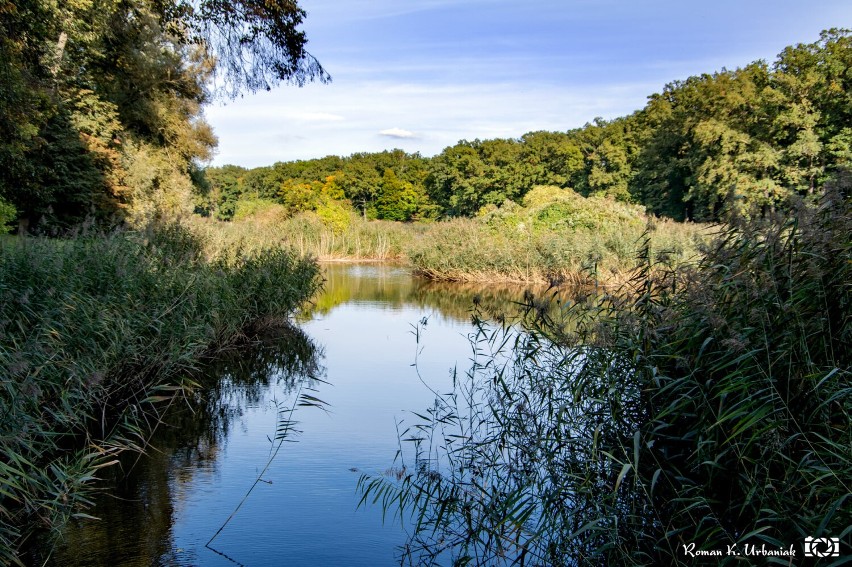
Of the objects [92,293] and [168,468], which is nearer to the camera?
[168,468]

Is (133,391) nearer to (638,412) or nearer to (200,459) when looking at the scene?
(200,459)

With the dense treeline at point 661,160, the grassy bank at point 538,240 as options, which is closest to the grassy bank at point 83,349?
the dense treeline at point 661,160

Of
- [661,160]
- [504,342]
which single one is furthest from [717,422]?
[661,160]

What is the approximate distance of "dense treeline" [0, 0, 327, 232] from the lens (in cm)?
Answer: 884

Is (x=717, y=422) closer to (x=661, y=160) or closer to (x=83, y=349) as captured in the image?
(x=83, y=349)

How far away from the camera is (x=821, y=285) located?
11.3 feet

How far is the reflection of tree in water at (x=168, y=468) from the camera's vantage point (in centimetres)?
458

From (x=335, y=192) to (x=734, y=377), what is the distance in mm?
60918

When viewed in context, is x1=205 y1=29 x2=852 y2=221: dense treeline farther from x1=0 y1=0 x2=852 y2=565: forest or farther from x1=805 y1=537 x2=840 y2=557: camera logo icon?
x1=805 y1=537 x2=840 y2=557: camera logo icon

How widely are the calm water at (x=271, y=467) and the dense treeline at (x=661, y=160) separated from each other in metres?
3.63

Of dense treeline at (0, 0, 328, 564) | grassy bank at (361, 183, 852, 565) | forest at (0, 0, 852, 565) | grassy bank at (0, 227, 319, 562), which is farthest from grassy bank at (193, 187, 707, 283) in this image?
grassy bank at (361, 183, 852, 565)

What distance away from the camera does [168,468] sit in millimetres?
6164

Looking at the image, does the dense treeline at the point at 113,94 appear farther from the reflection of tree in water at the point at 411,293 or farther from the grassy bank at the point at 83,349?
the reflection of tree in water at the point at 411,293

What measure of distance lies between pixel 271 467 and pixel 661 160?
41146 millimetres
